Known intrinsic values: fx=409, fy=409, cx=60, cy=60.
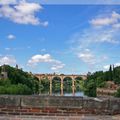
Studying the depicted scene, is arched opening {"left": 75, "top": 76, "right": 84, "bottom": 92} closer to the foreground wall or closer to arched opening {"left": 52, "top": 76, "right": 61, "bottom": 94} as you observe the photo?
arched opening {"left": 52, "top": 76, "right": 61, "bottom": 94}

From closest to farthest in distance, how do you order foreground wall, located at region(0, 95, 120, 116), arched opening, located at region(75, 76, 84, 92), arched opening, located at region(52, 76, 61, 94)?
foreground wall, located at region(0, 95, 120, 116) → arched opening, located at region(75, 76, 84, 92) → arched opening, located at region(52, 76, 61, 94)

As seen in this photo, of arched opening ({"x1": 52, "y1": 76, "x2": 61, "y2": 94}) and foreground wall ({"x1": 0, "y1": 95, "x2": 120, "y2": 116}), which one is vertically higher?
arched opening ({"x1": 52, "y1": 76, "x2": 61, "y2": 94})

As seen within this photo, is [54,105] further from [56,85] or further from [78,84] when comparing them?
[56,85]

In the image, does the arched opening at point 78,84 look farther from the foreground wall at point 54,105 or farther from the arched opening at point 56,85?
the foreground wall at point 54,105

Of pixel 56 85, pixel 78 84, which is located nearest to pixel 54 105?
pixel 78 84

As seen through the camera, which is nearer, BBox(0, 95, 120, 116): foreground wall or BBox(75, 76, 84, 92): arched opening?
BBox(0, 95, 120, 116): foreground wall

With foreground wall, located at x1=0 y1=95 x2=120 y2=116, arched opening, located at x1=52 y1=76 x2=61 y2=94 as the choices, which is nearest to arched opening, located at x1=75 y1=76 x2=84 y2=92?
arched opening, located at x1=52 y1=76 x2=61 y2=94

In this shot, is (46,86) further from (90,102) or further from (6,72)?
(90,102)

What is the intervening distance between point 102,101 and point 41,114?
1.26 metres

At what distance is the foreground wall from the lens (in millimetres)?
8227

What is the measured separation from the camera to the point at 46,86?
163375mm

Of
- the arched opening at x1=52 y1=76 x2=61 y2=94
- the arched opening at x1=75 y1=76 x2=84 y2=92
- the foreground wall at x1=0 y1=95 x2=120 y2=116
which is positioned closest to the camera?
the foreground wall at x1=0 y1=95 x2=120 y2=116

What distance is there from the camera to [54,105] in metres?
8.29

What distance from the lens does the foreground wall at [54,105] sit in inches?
324
